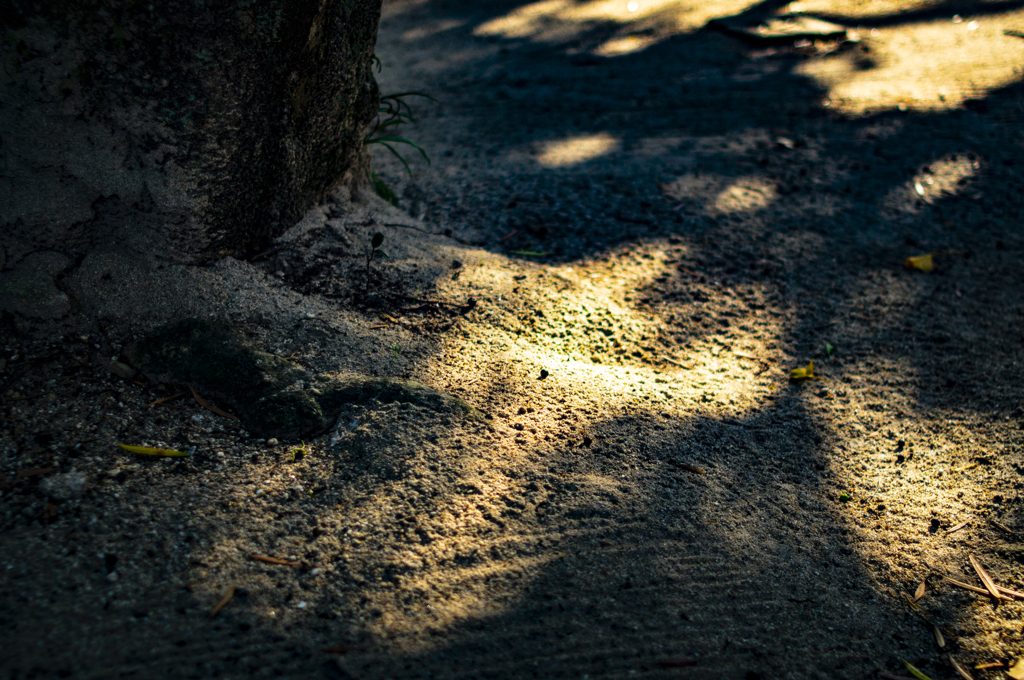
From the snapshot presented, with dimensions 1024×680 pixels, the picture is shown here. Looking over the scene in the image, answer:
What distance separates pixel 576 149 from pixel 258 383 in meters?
2.48

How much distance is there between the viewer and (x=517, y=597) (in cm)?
142

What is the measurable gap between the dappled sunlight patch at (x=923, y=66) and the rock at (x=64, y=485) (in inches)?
175

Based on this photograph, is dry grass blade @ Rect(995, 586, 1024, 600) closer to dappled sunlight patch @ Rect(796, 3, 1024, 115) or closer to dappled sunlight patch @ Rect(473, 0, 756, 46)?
dappled sunlight patch @ Rect(796, 3, 1024, 115)

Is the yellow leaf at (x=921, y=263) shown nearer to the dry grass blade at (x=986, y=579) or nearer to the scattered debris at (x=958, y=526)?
the scattered debris at (x=958, y=526)

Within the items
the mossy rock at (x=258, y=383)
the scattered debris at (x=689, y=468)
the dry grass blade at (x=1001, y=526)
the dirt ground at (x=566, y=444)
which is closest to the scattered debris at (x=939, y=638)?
the dirt ground at (x=566, y=444)

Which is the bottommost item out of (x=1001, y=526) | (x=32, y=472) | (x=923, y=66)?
(x=1001, y=526)

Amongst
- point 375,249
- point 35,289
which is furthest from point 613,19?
point 35,289

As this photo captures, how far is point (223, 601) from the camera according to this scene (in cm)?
130

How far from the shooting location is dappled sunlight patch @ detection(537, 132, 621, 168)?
353 cm

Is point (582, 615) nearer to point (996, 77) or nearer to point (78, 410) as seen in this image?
point (78, 410)

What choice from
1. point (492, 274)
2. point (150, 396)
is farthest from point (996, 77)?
point (150, 396)

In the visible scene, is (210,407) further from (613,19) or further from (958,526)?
(613,19)

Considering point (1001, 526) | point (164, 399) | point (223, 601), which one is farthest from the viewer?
point (1001, 526)

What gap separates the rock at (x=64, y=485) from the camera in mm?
1402
